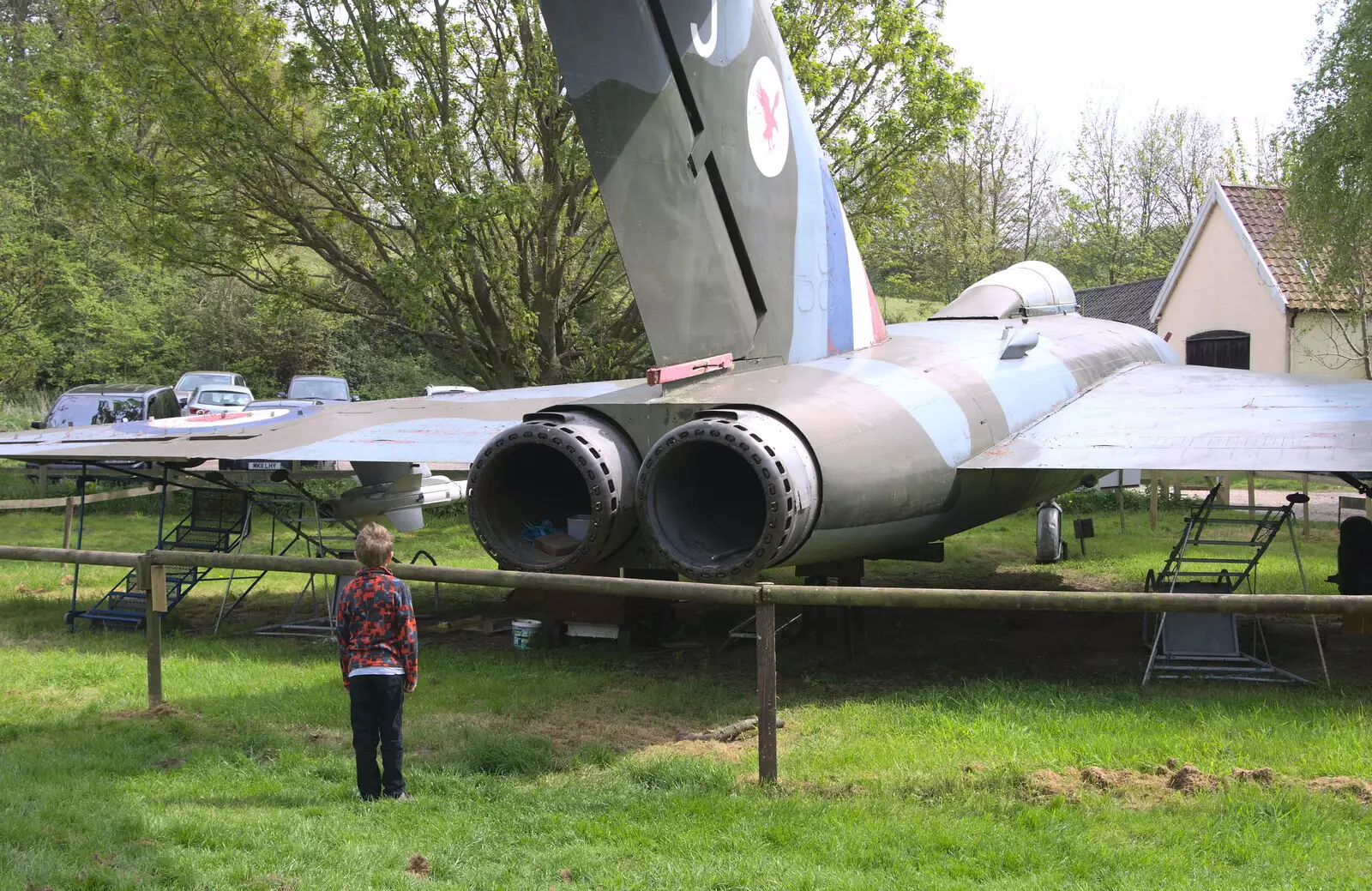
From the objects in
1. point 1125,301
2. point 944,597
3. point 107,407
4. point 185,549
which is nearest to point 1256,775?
point 944,597

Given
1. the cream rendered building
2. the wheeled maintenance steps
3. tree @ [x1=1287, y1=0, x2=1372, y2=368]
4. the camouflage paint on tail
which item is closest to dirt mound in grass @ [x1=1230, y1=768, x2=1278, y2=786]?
the wheeled maintenance steps

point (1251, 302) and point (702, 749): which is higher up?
point (1251, 302)

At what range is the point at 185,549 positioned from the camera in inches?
450

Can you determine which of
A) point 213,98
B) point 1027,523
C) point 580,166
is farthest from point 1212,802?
point 213,98

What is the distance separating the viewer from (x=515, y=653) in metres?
9.40

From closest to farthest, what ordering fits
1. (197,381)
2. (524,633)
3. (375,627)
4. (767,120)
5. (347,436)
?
(375,627) → (767,120) → (524,633) → (347,436) → (197,381)

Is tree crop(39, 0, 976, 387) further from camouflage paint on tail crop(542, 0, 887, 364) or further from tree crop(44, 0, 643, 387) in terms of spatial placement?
camouflage paint on tail crop(542, 0, 887, 364)

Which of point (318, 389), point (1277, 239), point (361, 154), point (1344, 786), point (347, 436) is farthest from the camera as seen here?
point (318, 389)

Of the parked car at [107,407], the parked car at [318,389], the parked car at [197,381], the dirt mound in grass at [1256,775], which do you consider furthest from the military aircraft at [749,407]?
the parked car at [197,381]

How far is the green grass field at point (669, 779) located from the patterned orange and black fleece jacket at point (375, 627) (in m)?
0.64

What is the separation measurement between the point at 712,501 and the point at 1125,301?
97.1 feet

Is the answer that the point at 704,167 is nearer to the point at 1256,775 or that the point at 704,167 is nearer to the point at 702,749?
the point at 702,749

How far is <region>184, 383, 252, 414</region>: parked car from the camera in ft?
83.0

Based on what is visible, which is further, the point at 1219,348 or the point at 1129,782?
the point at 1219,348
